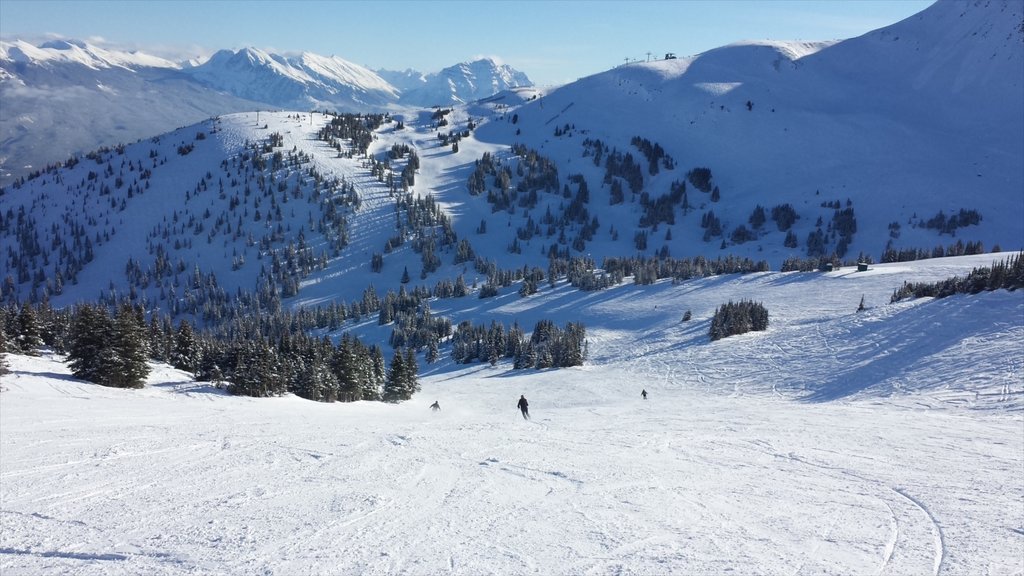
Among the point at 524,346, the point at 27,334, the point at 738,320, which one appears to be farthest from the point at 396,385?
the point at 738,320

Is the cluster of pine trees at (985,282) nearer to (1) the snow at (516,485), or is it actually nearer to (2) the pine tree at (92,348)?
(1) the snow at (516,485)

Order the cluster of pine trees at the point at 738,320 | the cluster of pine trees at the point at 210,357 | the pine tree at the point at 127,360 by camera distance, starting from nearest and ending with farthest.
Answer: the pine tree at the point at 127,360 → the cluster of pine trees at the point at 210,357 → the cluster of pine trees at the point at 738,320

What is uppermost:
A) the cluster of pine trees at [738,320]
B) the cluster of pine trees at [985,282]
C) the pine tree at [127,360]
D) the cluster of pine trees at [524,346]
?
the cluster of pine trees at [985,282]

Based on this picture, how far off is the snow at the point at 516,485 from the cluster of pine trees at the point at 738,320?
29270 millimetres

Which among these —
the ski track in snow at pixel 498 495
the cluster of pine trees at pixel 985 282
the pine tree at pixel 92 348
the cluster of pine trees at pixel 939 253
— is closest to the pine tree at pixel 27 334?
the pine tree at pixel 92 348

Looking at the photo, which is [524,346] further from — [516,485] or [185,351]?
[516,485]

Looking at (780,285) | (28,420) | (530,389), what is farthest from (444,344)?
(28,420)

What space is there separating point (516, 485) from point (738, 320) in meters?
58.8

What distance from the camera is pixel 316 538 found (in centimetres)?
1073

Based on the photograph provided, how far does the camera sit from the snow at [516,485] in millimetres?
10125

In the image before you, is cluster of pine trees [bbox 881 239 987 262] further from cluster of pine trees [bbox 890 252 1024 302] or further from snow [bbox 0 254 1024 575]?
snow [bbox 0 254 1024 575]

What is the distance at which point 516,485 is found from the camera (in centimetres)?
1478

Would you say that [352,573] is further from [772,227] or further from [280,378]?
[772,227]

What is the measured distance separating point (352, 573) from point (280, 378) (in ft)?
115
